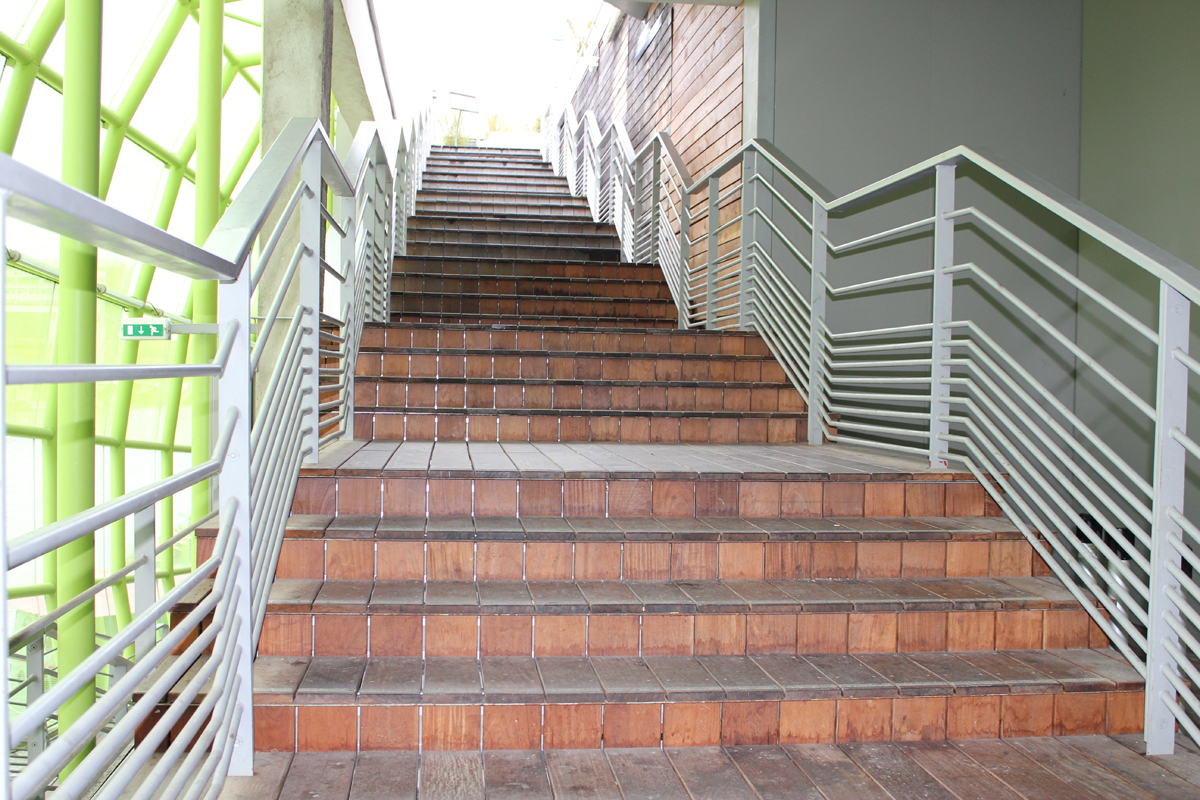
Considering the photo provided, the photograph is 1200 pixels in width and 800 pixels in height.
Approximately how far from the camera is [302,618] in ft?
6.37

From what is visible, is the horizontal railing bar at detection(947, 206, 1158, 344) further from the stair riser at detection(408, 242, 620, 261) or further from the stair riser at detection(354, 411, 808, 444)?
the stair riser at detection(408, 242, 620, 261)

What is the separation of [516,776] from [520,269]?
4.54m

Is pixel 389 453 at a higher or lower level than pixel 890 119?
lower

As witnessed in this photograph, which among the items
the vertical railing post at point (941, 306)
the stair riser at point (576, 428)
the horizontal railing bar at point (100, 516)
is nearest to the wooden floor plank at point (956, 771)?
the vertical railing post at point (941, 306)

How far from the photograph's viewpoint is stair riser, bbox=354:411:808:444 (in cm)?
353

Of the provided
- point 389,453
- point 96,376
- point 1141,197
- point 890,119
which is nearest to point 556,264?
point 890,119

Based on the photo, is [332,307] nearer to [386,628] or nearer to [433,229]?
[433,229]

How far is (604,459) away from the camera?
9.71 feet

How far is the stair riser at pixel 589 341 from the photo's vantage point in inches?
167

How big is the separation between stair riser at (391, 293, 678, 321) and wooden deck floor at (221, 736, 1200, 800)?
Result: 3764 mm

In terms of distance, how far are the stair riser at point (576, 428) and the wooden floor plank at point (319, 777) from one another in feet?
6.33

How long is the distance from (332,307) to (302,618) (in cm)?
673

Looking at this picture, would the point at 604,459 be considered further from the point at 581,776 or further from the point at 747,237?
the point at 747,237

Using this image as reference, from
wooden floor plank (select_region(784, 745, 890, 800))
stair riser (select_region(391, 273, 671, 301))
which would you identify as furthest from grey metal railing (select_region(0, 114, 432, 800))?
stair riser (select_region(391, 273, 671, 301))
